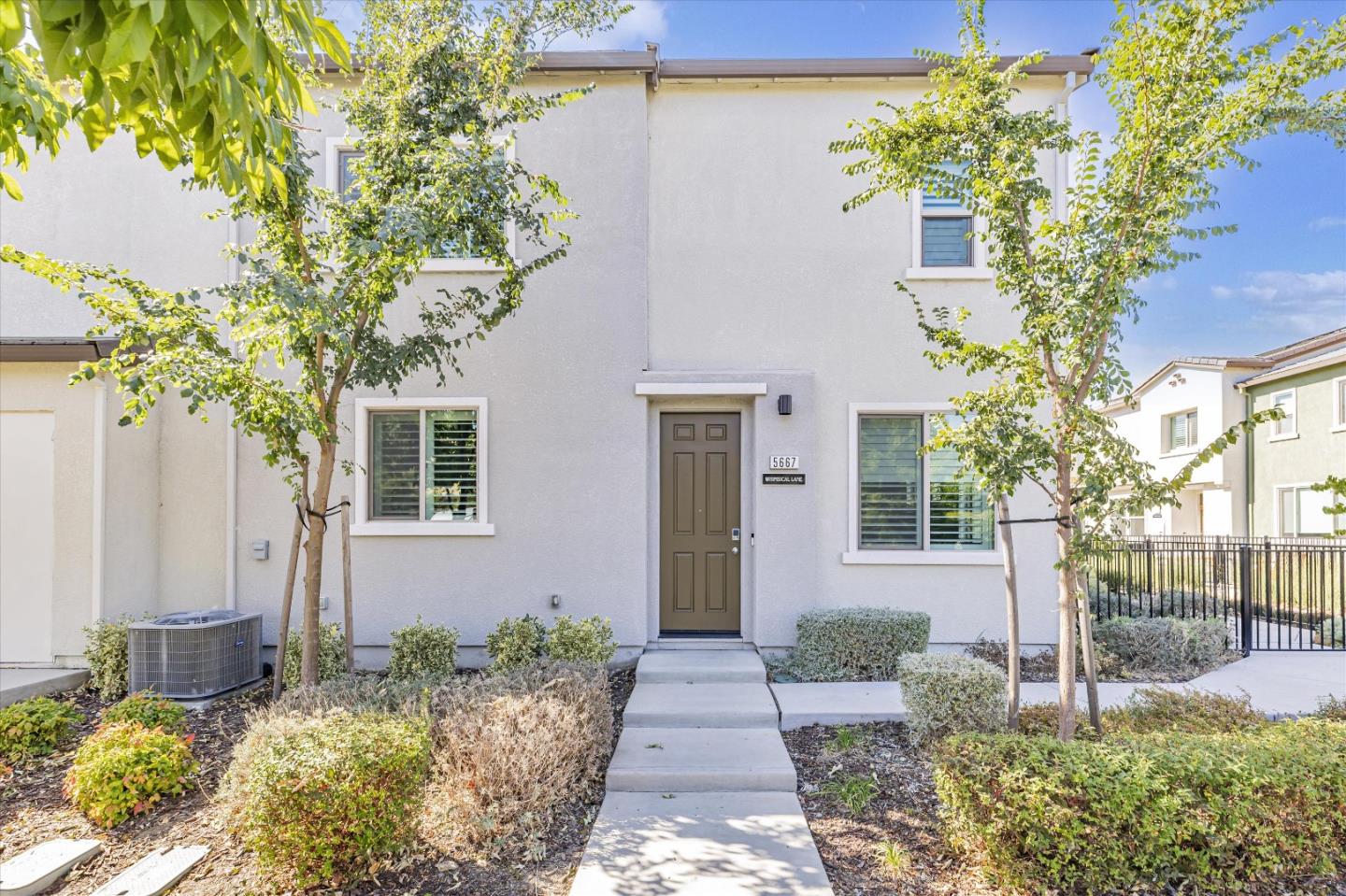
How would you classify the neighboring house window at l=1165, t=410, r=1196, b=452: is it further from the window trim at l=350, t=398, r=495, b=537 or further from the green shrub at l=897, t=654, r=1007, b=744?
the window trim at l=350, t=398, r=495, b=537

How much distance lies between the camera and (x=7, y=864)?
3754 millimetres

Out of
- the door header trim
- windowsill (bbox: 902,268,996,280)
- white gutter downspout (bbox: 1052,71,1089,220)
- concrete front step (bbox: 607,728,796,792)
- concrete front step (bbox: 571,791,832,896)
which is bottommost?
concrete front step (bbox: 571,791,832,896)

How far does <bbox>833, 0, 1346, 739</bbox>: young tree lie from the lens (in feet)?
12.5

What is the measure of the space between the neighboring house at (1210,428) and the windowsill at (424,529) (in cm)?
1684

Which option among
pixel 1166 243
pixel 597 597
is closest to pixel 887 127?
pixel 1166 243

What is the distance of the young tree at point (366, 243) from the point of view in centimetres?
481

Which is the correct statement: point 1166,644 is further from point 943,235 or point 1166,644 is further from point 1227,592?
point 943,235

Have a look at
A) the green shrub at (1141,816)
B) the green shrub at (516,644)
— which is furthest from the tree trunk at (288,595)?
the green shrub at (1141,816)

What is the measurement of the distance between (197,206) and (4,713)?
5.18 metres

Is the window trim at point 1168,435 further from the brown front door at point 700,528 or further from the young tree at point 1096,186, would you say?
the young tree at point 1096,186

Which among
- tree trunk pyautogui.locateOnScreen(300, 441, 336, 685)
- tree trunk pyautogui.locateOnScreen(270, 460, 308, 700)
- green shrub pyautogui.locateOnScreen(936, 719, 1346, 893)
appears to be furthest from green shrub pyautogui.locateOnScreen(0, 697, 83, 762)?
green shrub pyautogui.locateOnScreen(936, 719, 1346, 893)

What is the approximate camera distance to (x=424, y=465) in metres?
7.34

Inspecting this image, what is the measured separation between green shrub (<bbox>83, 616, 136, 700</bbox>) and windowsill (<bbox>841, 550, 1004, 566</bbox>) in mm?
7098

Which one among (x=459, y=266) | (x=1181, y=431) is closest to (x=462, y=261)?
(x=459, y=266)
